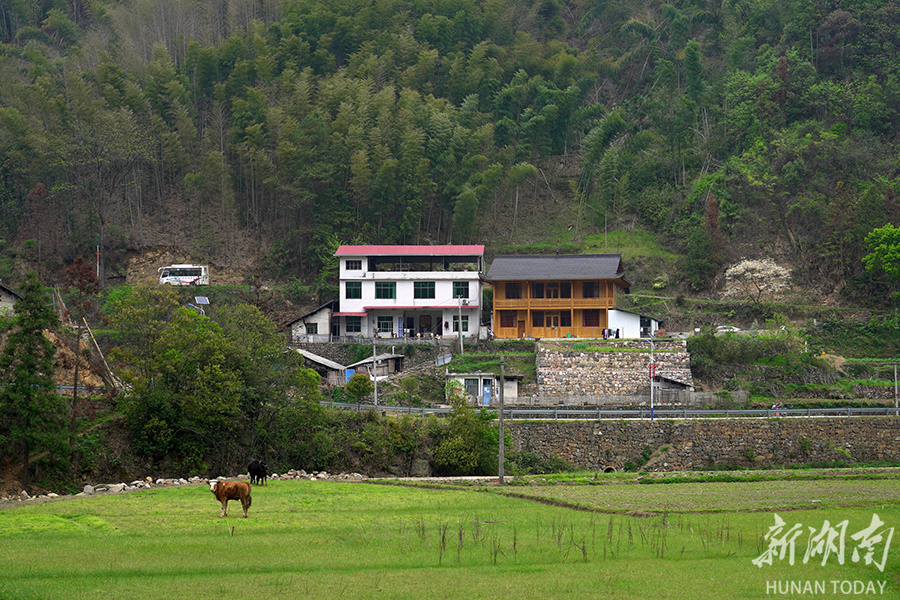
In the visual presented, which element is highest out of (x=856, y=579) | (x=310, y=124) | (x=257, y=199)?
(x=310, y=124)

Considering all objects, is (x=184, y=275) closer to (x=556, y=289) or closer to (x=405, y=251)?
(x=405, y=251)

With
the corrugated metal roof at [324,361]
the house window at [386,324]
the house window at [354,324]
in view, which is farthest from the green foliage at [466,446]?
the house window at [354,324]

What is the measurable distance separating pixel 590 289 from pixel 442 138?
59.1 ft

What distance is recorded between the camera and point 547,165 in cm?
7281

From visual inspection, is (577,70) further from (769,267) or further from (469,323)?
(469,323)

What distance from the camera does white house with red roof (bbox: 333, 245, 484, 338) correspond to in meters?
53.4

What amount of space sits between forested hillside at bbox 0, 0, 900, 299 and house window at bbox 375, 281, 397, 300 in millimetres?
5972

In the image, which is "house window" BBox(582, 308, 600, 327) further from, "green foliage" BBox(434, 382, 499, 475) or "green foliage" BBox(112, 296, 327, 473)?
"green foliage" BBox(112, 296, 327, 473)

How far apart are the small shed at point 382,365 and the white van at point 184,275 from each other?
45.5 feet

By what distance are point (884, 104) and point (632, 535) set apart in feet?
179

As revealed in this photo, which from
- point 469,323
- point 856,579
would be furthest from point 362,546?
point 469,323

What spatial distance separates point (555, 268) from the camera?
5238 cm

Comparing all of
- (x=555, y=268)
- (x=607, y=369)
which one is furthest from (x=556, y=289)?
(x=607, y=369)

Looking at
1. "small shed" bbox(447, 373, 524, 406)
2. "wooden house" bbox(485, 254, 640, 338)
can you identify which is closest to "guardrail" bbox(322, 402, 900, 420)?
"small shed" bbox(447, 373, 524, 406)
